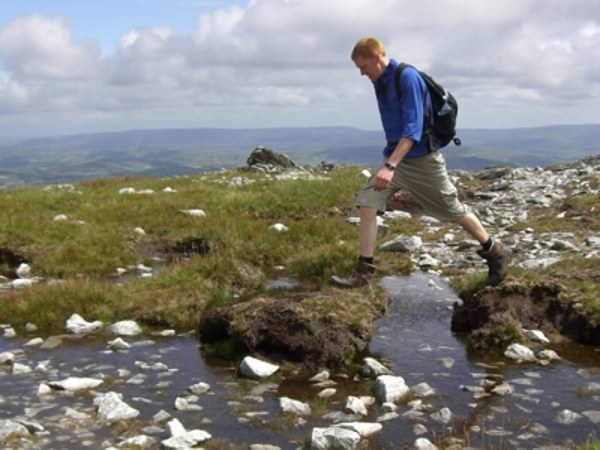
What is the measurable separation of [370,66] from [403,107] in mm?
773

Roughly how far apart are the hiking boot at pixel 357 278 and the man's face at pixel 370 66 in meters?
2.79

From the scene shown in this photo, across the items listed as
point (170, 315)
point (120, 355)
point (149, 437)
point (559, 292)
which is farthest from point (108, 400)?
point (559, 292)

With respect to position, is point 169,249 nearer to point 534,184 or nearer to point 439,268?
point 439,268

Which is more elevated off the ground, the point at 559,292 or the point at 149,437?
the point at 559,292

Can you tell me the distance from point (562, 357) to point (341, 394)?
2.79m

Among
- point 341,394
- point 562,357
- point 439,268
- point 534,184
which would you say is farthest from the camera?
point 534,184

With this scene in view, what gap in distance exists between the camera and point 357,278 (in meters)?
9.29

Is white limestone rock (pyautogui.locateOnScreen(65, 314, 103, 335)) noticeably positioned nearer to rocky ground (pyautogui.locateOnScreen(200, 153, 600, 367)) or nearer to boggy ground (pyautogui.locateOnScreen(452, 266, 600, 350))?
rocky ground (pyautogui.locateOnScreen(200, 153, 600, 367))

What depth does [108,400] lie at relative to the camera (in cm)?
579

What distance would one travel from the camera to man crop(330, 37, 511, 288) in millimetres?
8422

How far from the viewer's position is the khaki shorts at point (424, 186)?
899cm

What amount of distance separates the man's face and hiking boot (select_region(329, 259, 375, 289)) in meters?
2.79

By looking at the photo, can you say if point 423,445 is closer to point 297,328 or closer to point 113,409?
point 297,328

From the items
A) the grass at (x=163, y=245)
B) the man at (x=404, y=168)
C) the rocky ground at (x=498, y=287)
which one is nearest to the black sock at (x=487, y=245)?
the man at (x=404, y=168)
